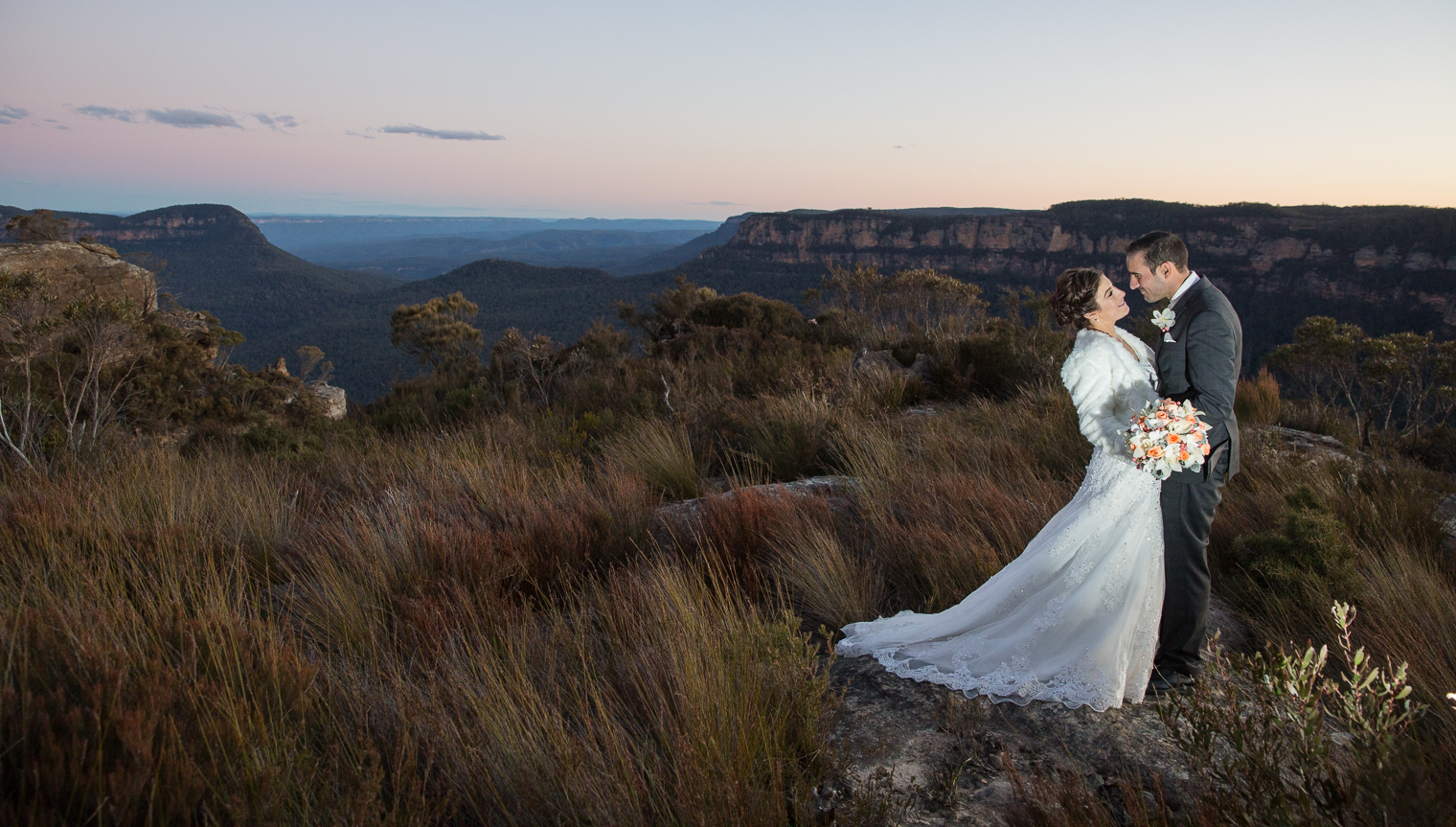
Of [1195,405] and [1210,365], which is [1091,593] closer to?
[1195,405]

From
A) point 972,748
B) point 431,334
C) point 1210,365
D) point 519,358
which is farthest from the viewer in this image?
point 431,334

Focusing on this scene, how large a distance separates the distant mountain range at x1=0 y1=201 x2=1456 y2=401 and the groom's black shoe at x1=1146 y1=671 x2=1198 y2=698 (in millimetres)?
33129

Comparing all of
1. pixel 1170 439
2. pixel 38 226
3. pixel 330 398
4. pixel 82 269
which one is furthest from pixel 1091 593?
pixel 38 226

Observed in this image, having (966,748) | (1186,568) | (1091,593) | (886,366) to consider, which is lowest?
(966,748)

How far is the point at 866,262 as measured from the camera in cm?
6450

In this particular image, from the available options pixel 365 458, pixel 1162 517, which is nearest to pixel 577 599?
pixel 1162 517

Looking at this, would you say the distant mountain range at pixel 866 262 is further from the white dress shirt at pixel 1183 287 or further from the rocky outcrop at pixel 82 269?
the white dress shirt at pixel 1183 287

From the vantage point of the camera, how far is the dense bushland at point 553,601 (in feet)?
5.22

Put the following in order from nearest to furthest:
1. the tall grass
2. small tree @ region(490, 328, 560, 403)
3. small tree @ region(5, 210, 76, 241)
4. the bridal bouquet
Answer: the tall grass
the bridal bouquet
small tree @ region(490, 328, 560, 403)
small tree @ region(5, 210, 76, 241)

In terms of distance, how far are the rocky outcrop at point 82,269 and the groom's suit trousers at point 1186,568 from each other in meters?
21.7

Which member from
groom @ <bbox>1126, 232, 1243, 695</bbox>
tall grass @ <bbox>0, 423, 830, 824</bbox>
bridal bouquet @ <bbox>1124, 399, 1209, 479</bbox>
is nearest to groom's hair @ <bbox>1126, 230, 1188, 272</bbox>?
groom @ <bbox>1126, 232, 1243, 695</bbox>

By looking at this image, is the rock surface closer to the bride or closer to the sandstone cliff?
the bride

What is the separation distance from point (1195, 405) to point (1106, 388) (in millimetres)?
300

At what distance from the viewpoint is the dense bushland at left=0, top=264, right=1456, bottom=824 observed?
1.59m
